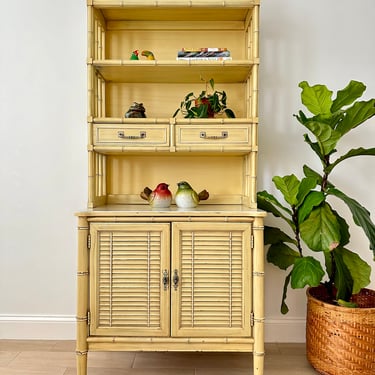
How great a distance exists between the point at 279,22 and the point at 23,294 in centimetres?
217

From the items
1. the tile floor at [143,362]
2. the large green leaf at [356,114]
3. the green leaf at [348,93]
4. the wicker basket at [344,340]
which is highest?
Result: the green leaf at [348,93]

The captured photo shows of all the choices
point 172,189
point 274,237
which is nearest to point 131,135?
point 172,189

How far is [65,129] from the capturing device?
85.2 inches

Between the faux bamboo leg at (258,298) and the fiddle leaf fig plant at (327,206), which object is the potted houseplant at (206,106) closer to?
the fiddle leaf fig plant at (327,206)

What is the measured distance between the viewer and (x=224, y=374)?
180cm

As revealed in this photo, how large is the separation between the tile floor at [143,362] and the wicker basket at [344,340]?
15 centimetres

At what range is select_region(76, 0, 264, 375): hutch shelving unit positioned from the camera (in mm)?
1663

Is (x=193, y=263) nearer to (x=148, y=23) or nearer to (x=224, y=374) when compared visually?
(x=224, y=374)

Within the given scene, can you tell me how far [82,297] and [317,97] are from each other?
143cm

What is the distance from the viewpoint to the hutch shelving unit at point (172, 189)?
65.5 inches

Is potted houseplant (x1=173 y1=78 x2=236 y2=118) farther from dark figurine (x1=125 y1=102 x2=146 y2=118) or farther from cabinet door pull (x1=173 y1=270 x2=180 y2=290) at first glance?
cabinet door pull (x1=173 y1=270 x2=180 y2=290)

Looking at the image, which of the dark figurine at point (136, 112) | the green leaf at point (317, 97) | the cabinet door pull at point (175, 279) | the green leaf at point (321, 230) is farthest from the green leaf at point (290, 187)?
the dark figurine at point (136, 112)

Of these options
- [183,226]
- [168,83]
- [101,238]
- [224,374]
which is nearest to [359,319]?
[224,374]

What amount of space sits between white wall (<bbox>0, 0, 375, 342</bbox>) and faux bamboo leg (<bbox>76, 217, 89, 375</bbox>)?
0.54 m
